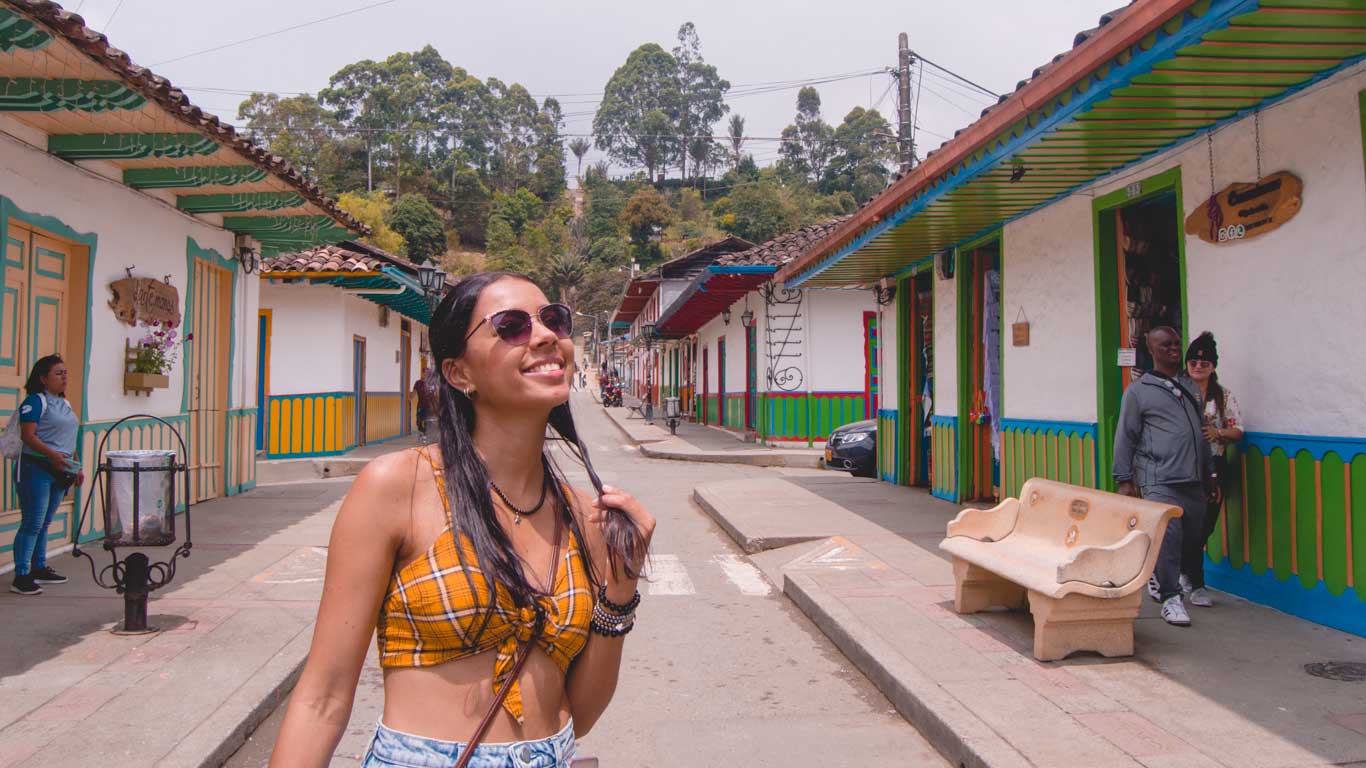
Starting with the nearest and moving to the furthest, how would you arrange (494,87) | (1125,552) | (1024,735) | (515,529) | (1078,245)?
(515,529) < (1024,735) < (1125,552) < (1078,245) < (494,87)

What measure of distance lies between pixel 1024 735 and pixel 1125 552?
4.52ft

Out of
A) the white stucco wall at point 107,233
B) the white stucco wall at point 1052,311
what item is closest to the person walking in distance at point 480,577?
the white stucco wall at point 107,233

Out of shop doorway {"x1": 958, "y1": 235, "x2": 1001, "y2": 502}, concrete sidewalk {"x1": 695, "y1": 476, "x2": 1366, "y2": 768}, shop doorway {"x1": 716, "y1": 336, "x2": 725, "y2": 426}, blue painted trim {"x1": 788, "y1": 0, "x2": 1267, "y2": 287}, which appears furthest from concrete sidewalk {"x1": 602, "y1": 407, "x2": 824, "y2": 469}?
concrete sidewalk {"x1": 695, "y1": 476, "x2": 1366, "y2": 768}

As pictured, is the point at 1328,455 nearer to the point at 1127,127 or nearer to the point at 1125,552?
the point at 1125,552

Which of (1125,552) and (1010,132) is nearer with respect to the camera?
(1125,552)

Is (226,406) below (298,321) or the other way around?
below

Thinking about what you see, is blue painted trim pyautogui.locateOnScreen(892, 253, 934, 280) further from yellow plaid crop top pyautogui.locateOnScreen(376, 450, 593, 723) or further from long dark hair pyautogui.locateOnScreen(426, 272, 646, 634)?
yellow plaid crop top pyautogui.locateOnScreen(376, 450, 593, 723)

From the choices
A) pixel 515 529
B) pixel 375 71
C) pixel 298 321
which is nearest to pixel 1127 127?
pixel 515 529

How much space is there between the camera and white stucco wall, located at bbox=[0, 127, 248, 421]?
24.4 ft

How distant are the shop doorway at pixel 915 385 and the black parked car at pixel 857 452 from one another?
1637 mm

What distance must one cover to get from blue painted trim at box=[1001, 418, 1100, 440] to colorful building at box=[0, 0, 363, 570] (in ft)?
23.1

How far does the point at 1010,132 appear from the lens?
624 cm

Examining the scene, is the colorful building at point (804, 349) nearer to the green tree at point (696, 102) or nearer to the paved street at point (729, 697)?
the paved street at point (729, 697)

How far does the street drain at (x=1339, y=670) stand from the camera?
4535 mm
